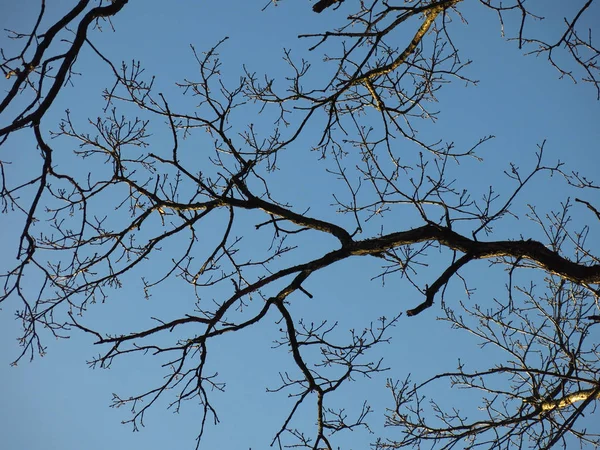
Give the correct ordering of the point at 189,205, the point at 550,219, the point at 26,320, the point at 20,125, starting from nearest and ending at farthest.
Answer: the point at 20,125, the point at 26,320, the point at 189,205, the point at 550,219

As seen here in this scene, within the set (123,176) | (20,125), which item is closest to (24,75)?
(20,125)

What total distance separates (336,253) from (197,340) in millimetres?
1499

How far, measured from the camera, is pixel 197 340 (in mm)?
4824

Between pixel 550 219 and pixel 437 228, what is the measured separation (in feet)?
6.38

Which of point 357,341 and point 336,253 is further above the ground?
point 336,253

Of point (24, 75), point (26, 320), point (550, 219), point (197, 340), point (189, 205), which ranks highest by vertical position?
point (550, 219)

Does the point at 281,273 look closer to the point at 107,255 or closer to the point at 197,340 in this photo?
the point at 197,340

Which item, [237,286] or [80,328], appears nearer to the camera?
[80,328]

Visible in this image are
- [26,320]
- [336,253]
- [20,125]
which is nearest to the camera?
[20,125]

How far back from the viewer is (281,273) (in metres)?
5.00

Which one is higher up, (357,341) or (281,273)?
(281,273)

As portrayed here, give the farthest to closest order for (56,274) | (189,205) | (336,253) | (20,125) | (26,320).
→ (189,205) → (336,253) → (56,274) → (26,320) → (20,125)

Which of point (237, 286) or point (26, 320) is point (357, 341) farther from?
point (26, 320)

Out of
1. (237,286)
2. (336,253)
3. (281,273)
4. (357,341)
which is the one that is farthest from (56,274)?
(357,341)
